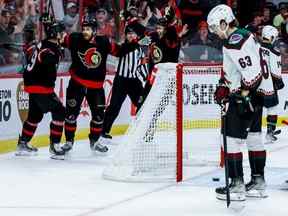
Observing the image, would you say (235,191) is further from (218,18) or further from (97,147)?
(97,147)

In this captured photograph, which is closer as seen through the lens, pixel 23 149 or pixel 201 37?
pixel 23 149

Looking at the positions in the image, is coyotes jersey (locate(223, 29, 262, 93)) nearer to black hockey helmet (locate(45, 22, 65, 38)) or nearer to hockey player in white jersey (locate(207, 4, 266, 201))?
hockey player in white jersey (locate(207, 4, 266, 201))

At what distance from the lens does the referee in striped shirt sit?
1070 cm

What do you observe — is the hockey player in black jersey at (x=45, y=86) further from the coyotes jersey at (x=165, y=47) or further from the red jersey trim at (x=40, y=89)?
the coyotes jersey at (x=165, y=47)

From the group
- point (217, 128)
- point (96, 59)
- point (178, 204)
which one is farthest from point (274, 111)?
point (178, 204)

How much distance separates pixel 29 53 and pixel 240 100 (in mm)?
3929

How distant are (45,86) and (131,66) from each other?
1.49 m

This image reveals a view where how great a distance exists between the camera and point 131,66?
1074cm

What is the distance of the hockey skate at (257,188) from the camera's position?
6.93 meters

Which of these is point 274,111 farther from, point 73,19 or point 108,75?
point 73,19

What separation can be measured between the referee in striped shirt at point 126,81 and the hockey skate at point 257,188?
12.6 ft

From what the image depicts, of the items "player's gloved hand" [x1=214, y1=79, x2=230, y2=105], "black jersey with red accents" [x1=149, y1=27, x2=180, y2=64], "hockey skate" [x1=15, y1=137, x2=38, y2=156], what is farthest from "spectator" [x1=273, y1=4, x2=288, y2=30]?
"player's gloved hand" [x1=214, y1=79, x2=230, y2=105]

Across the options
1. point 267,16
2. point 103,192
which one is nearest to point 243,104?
point 103,192

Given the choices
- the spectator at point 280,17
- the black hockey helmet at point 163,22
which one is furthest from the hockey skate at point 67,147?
the spectator at point 280,17
